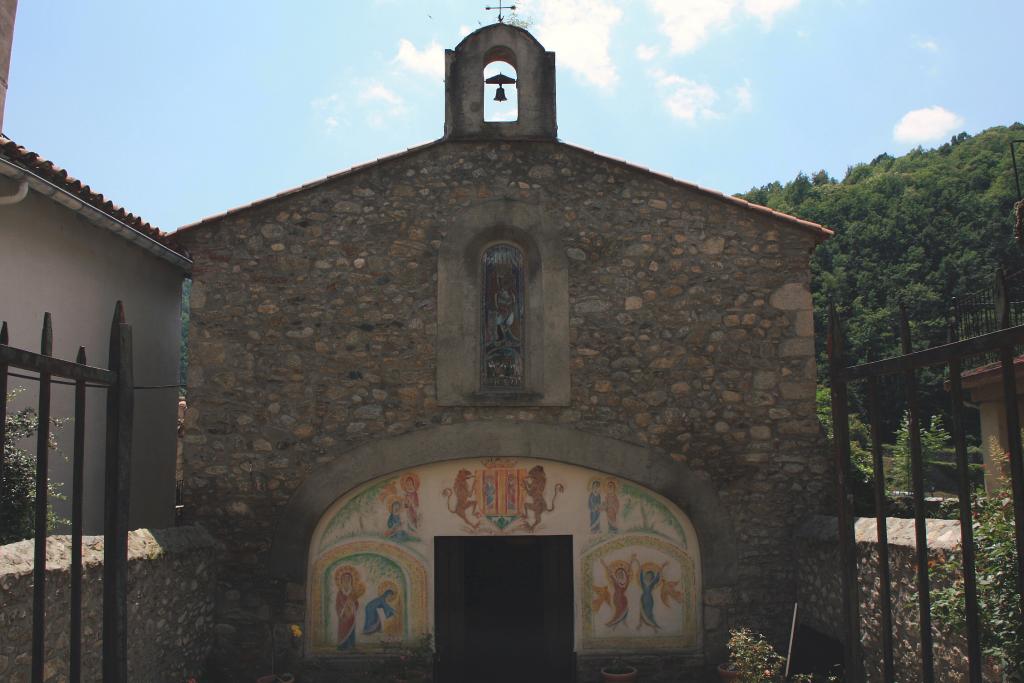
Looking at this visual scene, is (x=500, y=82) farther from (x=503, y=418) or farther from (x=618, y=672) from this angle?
(x=618, y=672)

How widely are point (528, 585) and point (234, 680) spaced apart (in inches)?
122

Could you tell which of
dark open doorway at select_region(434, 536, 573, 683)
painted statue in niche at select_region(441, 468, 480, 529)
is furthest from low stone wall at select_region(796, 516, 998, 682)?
painted statue in niche at select_region(441, 468, 480, 529)

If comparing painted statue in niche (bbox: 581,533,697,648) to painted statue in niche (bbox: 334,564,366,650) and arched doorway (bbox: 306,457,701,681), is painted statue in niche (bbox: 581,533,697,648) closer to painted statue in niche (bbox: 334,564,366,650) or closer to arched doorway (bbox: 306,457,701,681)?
arched doorway (bbox: 306,457,701,681)

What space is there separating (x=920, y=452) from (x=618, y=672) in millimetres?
6094

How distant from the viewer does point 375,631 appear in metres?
8.83

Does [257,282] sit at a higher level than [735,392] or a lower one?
higher

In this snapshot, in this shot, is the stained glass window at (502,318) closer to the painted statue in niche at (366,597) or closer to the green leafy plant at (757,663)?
the painted statue in niche at (366,597)

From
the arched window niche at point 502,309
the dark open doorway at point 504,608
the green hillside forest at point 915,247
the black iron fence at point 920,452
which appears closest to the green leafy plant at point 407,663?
the dark open doorway at point 504,608

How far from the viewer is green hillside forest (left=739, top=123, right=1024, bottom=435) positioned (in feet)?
46.6

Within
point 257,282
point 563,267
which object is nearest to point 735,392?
point 563,267

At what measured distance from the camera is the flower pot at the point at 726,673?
8.22 meters

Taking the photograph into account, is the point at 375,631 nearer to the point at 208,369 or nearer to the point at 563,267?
the point at 208,369

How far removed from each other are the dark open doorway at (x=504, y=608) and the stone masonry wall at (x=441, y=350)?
140 cm

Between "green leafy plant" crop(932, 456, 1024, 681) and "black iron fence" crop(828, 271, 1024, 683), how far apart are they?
954mm
